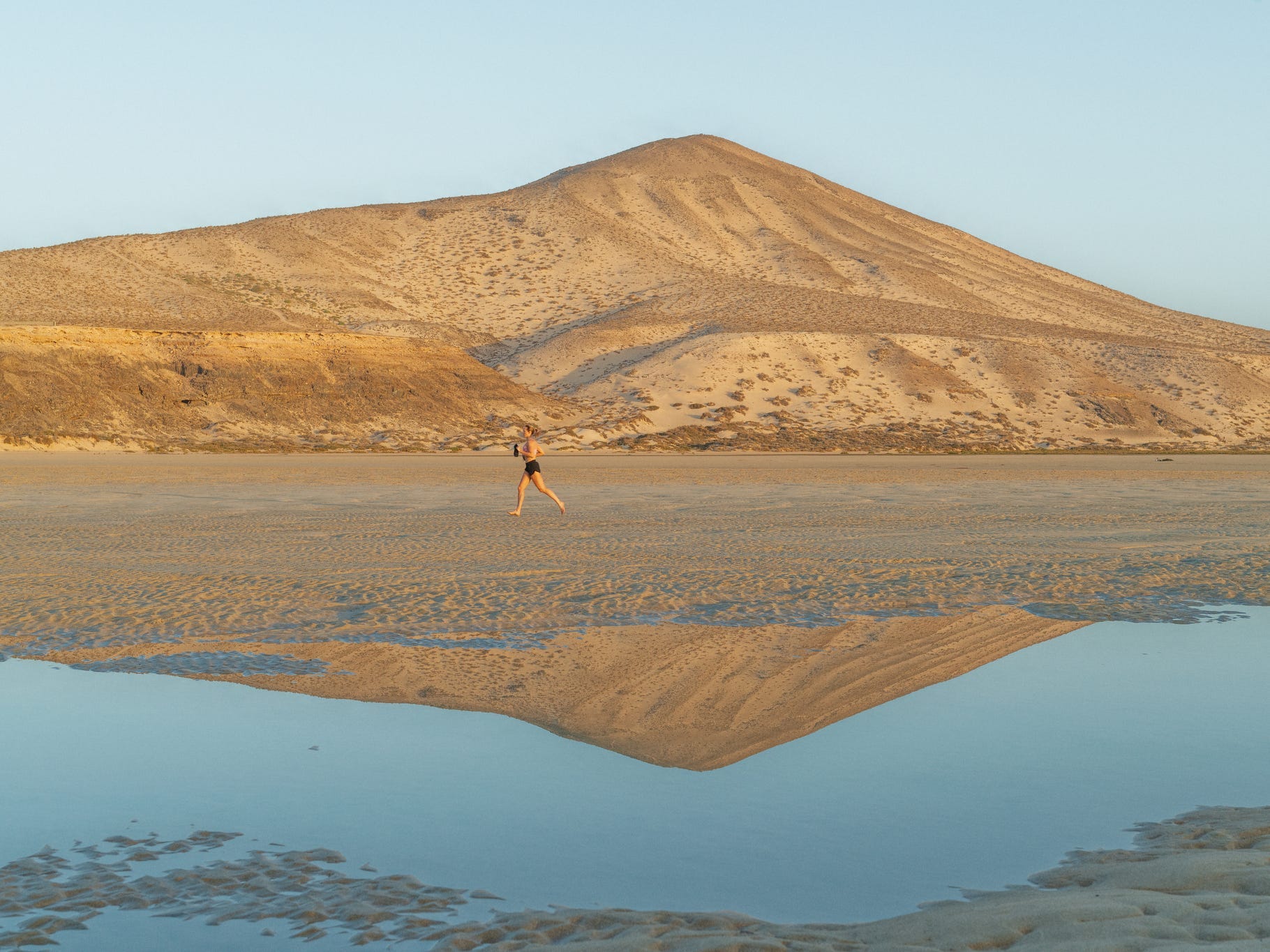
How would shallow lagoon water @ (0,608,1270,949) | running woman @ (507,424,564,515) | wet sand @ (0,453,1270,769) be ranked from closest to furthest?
1. shallow lagoon water @ (0,608,1270,949)
2. wet sand @ (0,453,1270,769)
3. running woman @ (507,424,564,515)

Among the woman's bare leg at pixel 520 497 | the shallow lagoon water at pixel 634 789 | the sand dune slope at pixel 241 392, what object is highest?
the sand dune slope at pixel 241 392

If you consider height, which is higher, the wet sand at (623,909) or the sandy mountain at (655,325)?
the sandy mountain at (655,325)

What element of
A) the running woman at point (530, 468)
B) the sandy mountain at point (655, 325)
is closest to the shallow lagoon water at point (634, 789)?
the running woman at point (530, 468)

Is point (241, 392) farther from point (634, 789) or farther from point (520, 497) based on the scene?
point (634, 789)

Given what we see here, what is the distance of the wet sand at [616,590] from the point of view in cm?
775

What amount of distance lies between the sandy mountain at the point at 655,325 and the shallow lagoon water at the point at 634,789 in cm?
3783

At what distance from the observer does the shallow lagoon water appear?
4.57 meters

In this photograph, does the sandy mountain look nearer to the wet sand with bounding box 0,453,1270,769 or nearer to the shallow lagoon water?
the wet sand with bounding box 0,453,1270,769

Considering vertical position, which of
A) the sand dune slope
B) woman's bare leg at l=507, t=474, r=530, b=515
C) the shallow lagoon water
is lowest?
the shallow lagoon water

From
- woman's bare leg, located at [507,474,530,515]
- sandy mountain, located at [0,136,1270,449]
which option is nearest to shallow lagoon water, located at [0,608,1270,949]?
woman's bare leg, located at [507,474,530,515]

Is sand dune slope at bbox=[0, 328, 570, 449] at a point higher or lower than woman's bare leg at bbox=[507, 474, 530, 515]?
higher

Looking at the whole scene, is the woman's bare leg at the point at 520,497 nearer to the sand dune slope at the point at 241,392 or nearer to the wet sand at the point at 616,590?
the wet sand at the point at 616,590

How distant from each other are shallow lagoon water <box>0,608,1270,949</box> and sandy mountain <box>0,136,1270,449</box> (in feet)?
124

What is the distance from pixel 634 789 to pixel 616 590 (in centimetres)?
582
